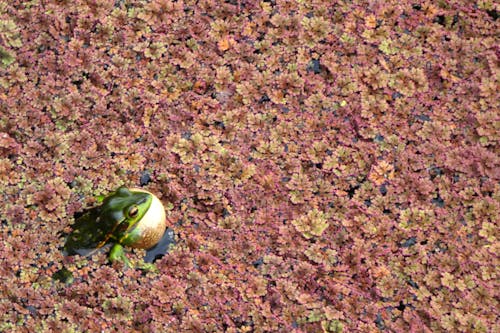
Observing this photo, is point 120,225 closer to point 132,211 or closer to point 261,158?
point 132,211

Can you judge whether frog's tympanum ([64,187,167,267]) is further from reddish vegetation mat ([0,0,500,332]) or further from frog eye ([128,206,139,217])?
reddish vegetation mat ([0,0,500,332])

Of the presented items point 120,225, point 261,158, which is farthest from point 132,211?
point 261,158

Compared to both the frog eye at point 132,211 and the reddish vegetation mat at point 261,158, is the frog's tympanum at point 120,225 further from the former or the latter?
the reddish vegetation mat at point 261,158

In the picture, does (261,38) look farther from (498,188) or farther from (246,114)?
(498,188)

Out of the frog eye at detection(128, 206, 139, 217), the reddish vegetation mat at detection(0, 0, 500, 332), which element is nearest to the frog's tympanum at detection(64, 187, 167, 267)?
the frog eye at detection(128, 206, 139, 217)

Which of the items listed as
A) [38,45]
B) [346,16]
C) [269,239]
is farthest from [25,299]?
[346,16]

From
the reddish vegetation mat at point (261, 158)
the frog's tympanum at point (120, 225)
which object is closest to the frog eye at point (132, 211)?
the frog's tympanum at point (120, 225)
